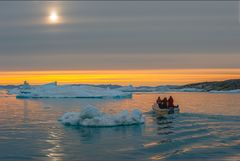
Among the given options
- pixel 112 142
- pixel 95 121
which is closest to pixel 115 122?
pixel 95 121

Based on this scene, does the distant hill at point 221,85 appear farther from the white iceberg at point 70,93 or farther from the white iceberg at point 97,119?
the white iceberg at point 97,119

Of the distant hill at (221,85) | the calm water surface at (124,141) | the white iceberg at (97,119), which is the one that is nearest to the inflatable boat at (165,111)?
the calm water surface at (124,141)

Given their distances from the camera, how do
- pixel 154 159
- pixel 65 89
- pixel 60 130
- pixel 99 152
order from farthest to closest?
pixel 65 89, pixel 60 130, pixel 99 152, pixel 154 159

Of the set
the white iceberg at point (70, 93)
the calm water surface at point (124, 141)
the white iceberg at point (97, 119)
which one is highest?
the white iceberg at point (70, 93)

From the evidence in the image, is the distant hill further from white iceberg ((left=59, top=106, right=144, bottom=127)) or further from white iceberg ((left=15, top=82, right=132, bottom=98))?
white iceberg ((left=59, top=106, right=144, bottom=127))

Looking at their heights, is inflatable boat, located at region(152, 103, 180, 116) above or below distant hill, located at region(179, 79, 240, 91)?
below

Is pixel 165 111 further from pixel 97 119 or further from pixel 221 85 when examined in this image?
pixel 221 85

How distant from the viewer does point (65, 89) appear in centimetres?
6078

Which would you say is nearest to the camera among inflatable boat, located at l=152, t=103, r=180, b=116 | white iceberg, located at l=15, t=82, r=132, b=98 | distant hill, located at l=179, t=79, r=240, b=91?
inflatable boat, located at l=152, t=103, r=180, b=116

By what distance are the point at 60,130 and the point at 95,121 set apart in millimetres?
2374

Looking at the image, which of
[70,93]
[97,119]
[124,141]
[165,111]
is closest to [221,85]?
[70,93]

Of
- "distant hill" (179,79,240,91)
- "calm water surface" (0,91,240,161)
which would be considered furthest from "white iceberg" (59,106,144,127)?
"distant hill" (179,79,240,91)

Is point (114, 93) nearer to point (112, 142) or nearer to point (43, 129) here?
point (43, 129)

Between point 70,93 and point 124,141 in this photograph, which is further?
point 70,93
